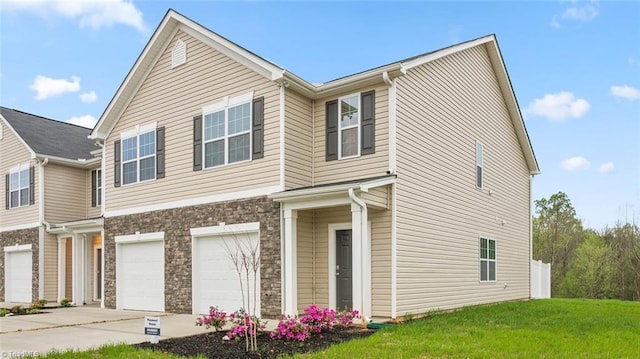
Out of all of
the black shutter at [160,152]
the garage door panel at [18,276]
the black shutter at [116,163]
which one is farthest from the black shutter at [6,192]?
the black shutter at [160,152]

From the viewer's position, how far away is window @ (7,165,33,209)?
20750mm

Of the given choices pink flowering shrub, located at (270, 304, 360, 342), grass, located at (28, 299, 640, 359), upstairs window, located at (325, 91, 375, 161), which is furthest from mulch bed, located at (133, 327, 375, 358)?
upstairs window, located at (325, 91, 375, 161)

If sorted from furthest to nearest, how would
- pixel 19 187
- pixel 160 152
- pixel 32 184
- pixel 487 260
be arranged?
1. pixel 19 187
2. pixel 32 184
3. pixel 487 260
4. pixel 160 152

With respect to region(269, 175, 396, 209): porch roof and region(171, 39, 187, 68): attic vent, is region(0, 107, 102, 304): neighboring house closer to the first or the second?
region(171, 39, 187, 68): attic vent

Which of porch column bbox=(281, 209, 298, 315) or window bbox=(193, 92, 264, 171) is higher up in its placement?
window bbox=(193, 92, 264, 171)

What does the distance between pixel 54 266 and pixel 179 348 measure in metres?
13.9

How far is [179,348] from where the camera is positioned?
863 cm

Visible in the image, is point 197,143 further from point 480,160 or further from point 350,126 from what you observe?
point 480,160

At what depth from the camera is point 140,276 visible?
15.8 meters

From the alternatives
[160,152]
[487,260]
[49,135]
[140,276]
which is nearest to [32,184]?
[49,135]

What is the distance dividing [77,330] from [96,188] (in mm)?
10743

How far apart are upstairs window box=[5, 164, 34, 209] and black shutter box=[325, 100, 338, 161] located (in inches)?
528

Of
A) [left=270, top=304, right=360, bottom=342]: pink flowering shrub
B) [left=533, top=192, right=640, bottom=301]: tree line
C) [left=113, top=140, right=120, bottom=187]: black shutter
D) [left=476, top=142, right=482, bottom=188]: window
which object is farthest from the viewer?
[left=533, top=192, right=640, bottom=301]: tree line

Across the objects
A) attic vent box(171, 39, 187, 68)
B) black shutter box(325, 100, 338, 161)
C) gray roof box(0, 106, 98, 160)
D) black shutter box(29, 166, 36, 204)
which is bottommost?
black shutter box(29, 166, 36, 204)
